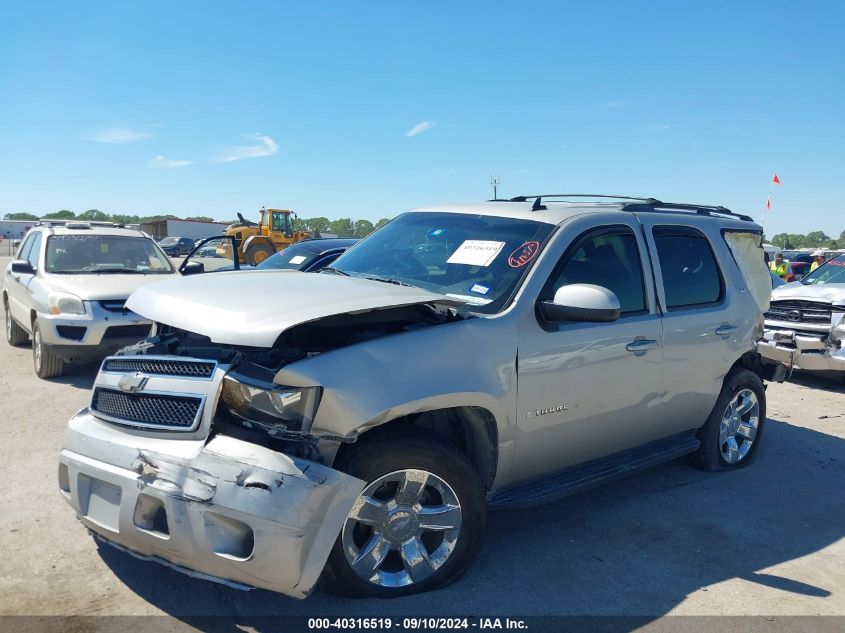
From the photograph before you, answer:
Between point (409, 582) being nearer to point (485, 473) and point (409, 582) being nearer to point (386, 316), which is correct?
point (485, 473)

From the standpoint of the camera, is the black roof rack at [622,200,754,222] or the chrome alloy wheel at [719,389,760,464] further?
the chrome alloy wheel at [719,389,760,464]

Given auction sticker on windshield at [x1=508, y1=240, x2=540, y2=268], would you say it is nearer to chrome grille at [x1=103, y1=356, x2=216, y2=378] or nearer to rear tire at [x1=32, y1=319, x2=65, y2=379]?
chrome grille at [x1=103, y1=356, x2=216, y2=378]

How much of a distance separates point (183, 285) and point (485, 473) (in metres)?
1.82

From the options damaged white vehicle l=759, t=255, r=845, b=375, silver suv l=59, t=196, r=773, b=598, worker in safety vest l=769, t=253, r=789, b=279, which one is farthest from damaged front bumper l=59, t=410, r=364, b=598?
worker in safety vest l=769, t=253, r=789, b=279

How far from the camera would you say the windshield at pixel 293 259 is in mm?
10250

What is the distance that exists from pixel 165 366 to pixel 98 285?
5.24 metres

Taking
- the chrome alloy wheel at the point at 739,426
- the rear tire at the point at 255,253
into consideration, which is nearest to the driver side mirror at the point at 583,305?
the chrome alloy wheel at the point at 739,426

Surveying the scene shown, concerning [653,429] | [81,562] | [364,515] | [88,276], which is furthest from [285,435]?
[88,276]

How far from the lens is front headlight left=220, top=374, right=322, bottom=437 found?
2.75 metres

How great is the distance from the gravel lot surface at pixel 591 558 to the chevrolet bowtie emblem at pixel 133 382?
0.93 meters

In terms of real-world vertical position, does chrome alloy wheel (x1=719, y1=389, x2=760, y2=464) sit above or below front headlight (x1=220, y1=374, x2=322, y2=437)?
below

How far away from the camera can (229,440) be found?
108 inches

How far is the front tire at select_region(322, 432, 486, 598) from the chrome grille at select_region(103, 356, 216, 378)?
72cm

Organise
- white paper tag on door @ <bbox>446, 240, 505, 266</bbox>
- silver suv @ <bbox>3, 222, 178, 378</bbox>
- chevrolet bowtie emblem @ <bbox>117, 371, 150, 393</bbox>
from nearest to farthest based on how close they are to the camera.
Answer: chevrolet bowtie emblem @ <bbox>117, 371, 150, 393</bbox> → white paper tag on door @ <bbox>446, 240, 505, 266</bbox> → silver suv @ <bbox>3, 222, 178, 378</bbox>
